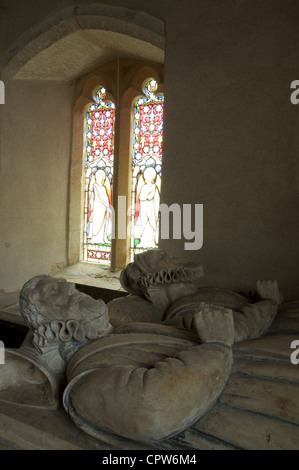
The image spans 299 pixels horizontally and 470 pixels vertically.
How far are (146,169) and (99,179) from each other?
2.95 feet

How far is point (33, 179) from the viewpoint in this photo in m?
5.45

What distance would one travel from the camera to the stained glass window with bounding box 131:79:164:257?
560 centimetres

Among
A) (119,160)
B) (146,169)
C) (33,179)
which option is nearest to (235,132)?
(146,169)

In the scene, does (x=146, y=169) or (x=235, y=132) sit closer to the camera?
(x=235, y=132)

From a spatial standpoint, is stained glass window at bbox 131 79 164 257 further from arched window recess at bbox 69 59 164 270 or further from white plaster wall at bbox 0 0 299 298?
white plaster wall at bbox 0 0 299 298

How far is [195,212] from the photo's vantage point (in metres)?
3.19

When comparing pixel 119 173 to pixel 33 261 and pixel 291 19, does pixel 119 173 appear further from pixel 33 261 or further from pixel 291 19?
pixel 291 19

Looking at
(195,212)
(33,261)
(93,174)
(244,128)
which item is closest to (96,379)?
(195,212)

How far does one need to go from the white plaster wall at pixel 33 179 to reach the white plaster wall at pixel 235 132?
235 centimetres

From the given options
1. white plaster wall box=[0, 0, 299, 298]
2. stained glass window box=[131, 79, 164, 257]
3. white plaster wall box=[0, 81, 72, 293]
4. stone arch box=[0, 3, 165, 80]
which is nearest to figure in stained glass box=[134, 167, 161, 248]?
stained glass window box=[131, 79, 164, 257]

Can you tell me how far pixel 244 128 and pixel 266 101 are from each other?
25 centimetres

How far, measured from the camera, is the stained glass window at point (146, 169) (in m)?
5.60

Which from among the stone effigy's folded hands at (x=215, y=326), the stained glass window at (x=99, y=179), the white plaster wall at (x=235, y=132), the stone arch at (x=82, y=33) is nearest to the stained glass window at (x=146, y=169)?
the stained glass window at (x=99, y=179)

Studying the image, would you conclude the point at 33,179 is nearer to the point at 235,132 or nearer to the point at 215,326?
the point at 235,132
